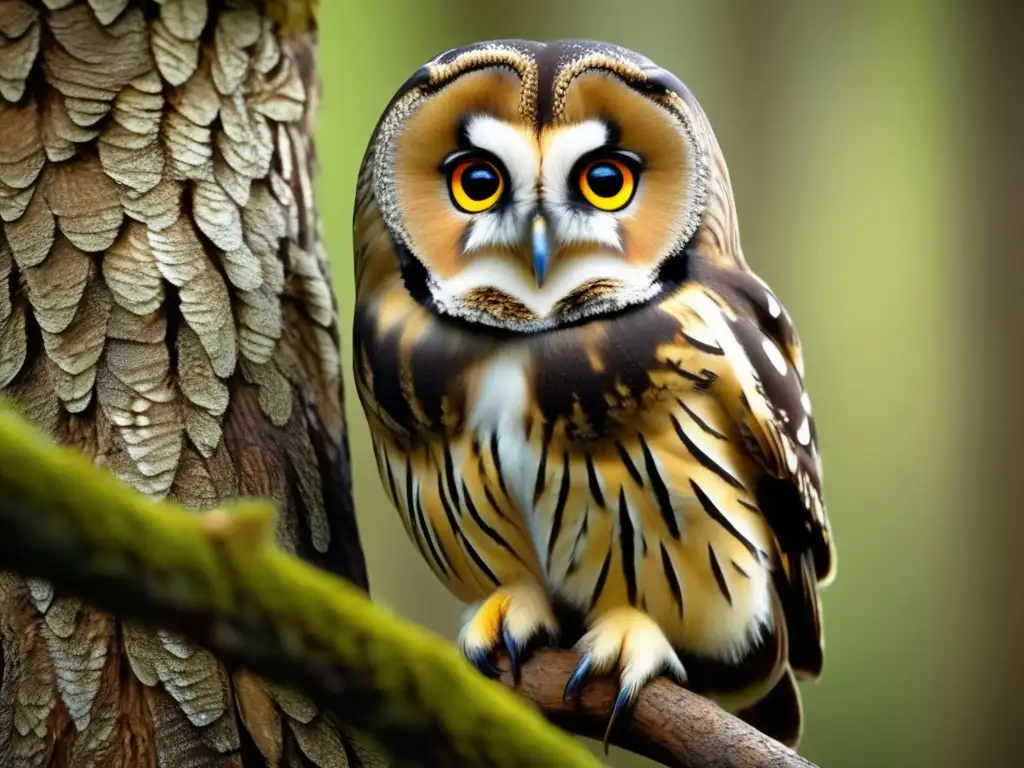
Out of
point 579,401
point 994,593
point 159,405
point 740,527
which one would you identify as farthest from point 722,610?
point 994,593

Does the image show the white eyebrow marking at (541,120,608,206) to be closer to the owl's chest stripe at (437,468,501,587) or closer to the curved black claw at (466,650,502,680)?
the owl's chest stripe at (437,468,501,587)

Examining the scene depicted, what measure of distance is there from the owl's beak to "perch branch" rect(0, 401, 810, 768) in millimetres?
507

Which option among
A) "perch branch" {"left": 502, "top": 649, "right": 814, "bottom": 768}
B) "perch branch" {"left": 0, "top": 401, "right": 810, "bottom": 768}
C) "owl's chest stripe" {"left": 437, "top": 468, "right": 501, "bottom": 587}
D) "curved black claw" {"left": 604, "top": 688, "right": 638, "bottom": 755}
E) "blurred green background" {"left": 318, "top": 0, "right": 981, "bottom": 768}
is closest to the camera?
"perch branch" {"left": 0, "top": 401, "right": 810, "bottom": 768}

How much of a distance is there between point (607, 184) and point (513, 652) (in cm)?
42

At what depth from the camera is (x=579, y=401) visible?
3.22 ft

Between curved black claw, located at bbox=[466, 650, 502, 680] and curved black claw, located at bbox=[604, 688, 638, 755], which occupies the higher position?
curved black claw, located at bbox=[604, 688, 638, 755]

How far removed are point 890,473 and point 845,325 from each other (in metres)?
0.30

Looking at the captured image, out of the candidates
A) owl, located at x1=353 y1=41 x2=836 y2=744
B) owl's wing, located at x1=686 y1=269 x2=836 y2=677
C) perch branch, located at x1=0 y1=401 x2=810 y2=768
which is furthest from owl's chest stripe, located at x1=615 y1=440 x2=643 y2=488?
perch branch, located at x1=0 y1=401 x2=810 y2=768

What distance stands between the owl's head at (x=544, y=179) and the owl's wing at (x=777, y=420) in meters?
0.06

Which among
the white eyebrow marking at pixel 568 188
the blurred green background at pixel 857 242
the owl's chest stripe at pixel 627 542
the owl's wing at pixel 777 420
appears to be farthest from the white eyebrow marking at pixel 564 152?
the blurred green background at pixel 857 242

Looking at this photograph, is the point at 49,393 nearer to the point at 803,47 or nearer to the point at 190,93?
the point at 190,93

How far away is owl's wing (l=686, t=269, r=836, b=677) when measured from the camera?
3.35 ft

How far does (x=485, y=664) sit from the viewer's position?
1.03 m

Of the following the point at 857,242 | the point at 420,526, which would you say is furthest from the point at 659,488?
the point at 857,242
